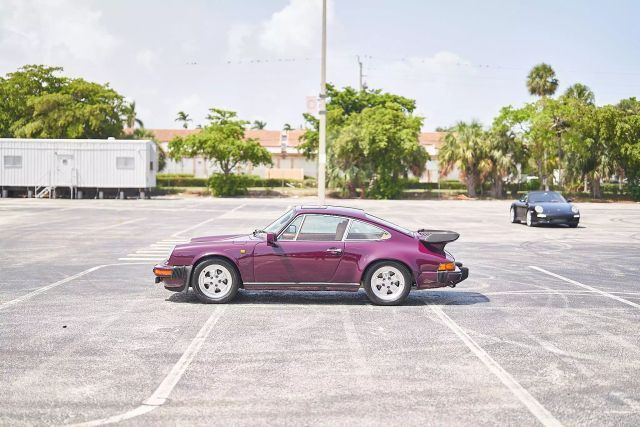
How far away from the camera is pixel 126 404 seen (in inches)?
212

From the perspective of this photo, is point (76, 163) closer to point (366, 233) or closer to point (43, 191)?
point (43, 191)

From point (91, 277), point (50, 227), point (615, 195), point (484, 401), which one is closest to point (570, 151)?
point (615, 195)

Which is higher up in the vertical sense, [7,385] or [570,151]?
[570,151]

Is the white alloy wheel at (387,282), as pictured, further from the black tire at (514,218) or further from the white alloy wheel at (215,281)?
the black tire at (514,218)

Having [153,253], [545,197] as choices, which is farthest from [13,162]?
[545,197]

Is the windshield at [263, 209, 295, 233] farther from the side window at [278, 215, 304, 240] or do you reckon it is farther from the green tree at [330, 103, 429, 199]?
the green tree at [330, 103, 429, 199]

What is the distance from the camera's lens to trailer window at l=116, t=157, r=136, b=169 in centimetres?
4739

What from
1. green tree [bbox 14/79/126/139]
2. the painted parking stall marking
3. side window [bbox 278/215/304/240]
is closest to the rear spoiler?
→ side window [bbox 278/215/304/240]

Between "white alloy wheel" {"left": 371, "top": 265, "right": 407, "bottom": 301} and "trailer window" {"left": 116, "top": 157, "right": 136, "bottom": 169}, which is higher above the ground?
"trailer window" {"left": 116, "top": 157, "right": 136, "bottom": 169}

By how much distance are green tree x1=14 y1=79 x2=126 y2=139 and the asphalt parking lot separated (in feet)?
158

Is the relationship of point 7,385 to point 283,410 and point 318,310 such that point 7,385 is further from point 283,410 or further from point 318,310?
point 318,310

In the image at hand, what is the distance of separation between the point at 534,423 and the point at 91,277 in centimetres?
925

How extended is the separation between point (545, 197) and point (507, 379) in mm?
21896

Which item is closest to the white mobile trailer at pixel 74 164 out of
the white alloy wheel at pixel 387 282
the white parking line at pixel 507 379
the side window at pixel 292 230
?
the side window at pixel 292 230
